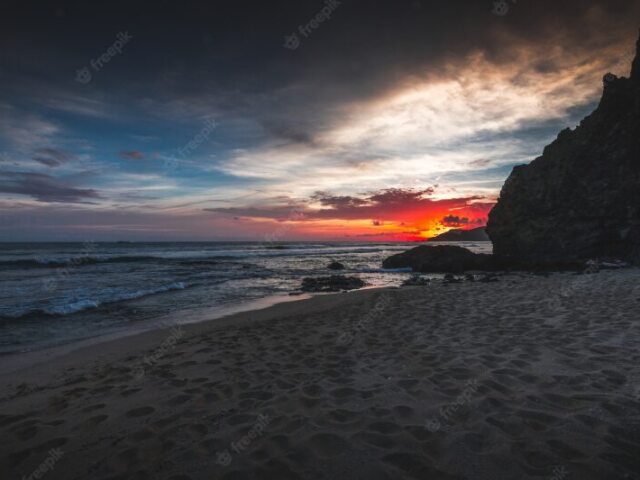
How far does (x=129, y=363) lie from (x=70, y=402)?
1.89 metres

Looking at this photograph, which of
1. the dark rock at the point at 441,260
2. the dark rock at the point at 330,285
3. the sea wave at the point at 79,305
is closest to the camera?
the sea wave at the point at 79,305

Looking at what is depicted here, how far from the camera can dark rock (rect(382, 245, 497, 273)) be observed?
89.2ft

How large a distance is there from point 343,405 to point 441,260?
26461mm

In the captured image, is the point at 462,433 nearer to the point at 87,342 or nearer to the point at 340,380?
the point at 340,380

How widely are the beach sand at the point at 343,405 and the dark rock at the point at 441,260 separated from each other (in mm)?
19218

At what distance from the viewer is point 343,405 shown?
14.4ft

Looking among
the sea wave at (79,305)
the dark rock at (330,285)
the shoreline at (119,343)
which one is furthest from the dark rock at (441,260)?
the sea wave at (79,305)

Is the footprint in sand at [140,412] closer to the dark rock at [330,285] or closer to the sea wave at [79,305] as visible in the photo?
the sea wave at [79,305]

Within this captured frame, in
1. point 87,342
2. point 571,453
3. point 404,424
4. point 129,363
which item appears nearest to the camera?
point 571,453

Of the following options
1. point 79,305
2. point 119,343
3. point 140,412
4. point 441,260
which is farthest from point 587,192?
point 79,305

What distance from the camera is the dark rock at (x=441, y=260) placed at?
27203 mm

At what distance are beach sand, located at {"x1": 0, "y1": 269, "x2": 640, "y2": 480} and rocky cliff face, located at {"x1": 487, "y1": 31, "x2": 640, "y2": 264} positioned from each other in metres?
21.9

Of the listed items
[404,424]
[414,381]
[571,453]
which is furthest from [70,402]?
[571,453]

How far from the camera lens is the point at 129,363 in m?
6.81
